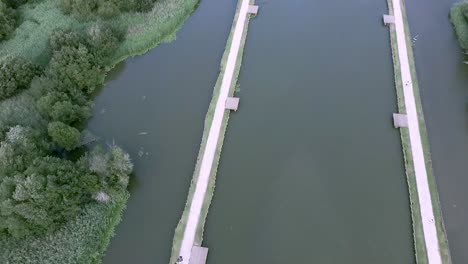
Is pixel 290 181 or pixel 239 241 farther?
pixel 290 181

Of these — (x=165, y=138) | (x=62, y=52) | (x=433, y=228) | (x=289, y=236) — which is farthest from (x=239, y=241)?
(x=62, y=52)

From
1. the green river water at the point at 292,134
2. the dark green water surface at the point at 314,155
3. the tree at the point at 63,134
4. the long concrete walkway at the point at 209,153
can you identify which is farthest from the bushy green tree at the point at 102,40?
the dark green water surface at the point at 314,155

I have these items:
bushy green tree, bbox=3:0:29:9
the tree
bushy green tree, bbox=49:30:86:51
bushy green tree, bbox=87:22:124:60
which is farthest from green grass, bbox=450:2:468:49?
bushy green tree, bbox=3:0:29:9

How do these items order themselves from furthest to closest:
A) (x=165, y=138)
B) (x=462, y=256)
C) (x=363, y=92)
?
(x=363, y=92) < (x=165, y=138) < (x=462, y=256)

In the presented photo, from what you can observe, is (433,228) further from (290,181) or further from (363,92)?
(363,92)

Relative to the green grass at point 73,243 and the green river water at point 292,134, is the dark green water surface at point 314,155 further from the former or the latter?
the green grass at point 73,243

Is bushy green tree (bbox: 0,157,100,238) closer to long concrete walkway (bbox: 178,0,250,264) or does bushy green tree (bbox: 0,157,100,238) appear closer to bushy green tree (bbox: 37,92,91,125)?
bushy green tree (bbox: 37,92,91,125)
